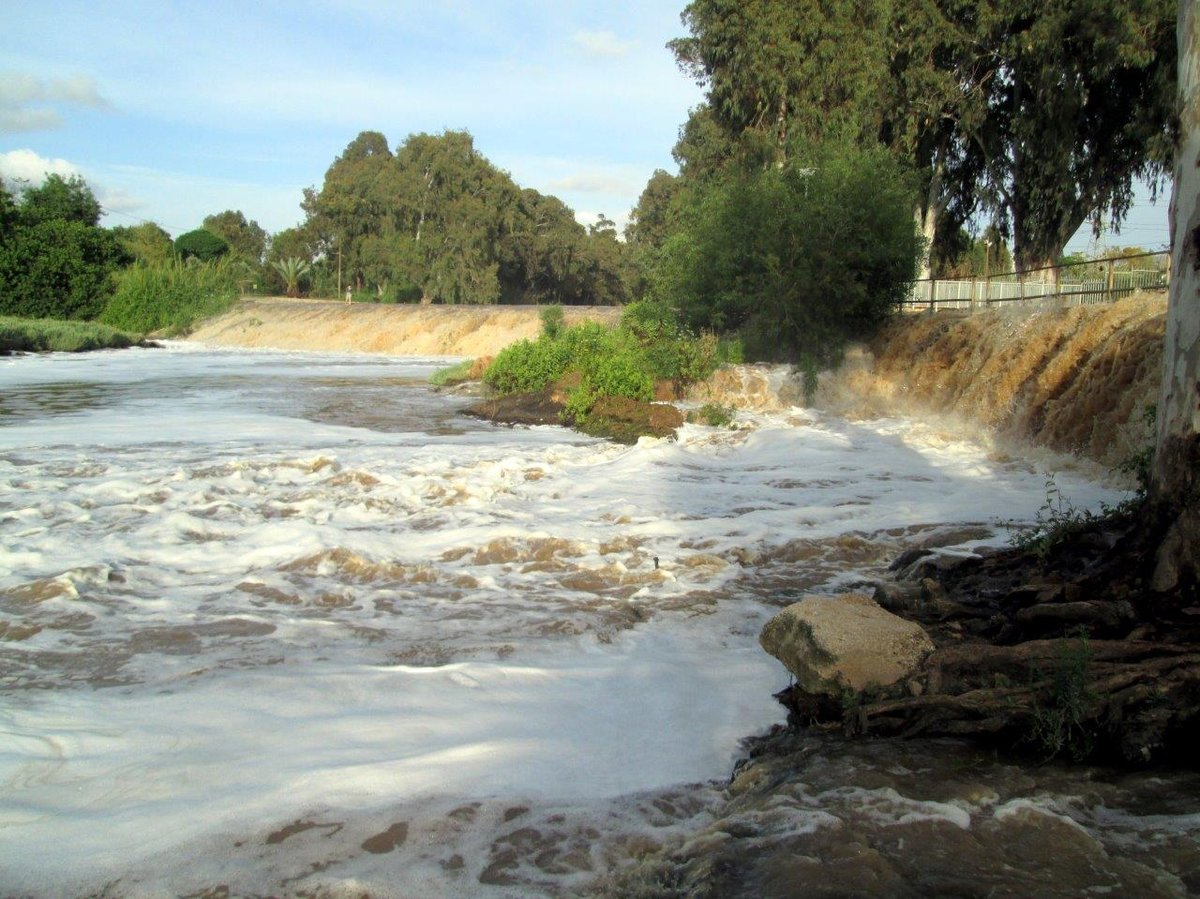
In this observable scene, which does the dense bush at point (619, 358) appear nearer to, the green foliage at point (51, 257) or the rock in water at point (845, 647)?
the rock in water at point (845, 647)

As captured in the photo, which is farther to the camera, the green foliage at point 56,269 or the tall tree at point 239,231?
the tall tree at point 239,231

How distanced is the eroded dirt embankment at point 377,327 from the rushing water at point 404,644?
64.7ft

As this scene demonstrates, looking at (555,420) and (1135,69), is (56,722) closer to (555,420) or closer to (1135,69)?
(555,420)

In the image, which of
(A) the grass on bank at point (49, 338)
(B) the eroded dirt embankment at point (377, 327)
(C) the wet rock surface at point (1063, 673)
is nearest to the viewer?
(C) the wet rock surface at point (1063, 673)

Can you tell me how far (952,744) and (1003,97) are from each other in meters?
28.4

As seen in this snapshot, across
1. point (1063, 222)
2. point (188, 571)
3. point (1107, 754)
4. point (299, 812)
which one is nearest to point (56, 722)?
point (299, 812)

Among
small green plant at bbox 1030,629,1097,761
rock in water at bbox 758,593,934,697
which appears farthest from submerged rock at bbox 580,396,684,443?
small green plant at bbox 1030,629,1097,761

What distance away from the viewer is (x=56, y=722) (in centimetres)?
447

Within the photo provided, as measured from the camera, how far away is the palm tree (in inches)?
2400

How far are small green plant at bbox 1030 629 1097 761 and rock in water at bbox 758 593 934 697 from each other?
595mm

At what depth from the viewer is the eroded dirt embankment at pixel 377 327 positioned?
34.0 meters

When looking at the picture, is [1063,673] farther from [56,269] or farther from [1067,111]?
[56,269]

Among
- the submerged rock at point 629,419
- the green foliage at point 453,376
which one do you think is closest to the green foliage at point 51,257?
the green foliage at point 453,376

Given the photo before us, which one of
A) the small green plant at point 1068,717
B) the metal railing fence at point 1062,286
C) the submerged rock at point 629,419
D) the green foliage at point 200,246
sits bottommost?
the small green plant at point 1068,717
